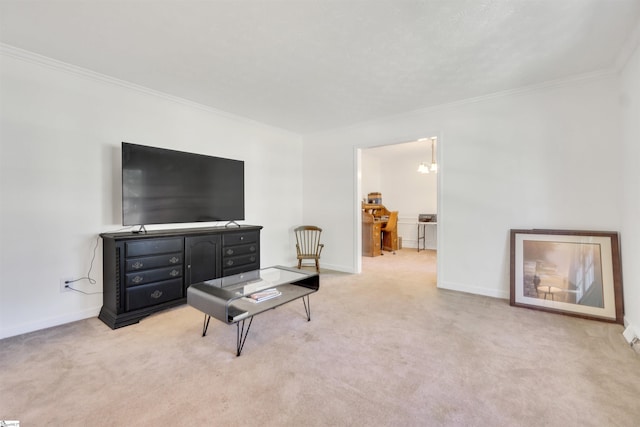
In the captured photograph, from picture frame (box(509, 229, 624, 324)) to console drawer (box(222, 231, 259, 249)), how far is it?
10.2 ft

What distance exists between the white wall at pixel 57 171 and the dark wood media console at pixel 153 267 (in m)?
0.32

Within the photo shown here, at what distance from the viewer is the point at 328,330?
243 centimetres

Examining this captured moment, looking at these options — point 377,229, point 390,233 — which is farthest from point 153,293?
point 390,233

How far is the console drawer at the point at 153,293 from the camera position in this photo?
101 inches

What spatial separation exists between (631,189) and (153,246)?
4378 mm

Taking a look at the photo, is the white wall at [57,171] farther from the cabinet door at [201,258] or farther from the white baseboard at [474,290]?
the white baseboard at [474,290]

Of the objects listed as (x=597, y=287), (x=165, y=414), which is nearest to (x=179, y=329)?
(x=165, y=414)

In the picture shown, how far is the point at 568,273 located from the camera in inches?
110

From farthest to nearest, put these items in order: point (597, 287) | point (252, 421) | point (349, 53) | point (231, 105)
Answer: point (231, 105)
point (597, 287)
point (349, 53)
point (252, 421)

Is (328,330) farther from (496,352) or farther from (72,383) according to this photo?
(72,383)

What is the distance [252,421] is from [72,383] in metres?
1.24

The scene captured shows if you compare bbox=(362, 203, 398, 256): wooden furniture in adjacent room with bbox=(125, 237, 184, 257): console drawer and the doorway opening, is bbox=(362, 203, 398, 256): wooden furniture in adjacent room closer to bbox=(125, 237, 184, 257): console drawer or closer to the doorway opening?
the doorway opening

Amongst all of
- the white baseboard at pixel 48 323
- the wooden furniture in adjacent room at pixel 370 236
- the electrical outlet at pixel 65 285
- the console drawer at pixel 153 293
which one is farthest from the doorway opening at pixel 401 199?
the electrical outlet at pixel 65 285

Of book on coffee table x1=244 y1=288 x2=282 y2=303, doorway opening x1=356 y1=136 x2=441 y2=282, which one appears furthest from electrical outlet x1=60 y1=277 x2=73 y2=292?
doorway opening x1=356 y1=136 x2=441 y2=282
